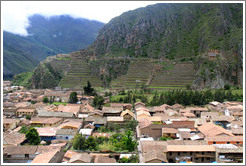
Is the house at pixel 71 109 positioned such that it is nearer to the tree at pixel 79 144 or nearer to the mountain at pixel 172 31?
the tree at pixel 79 144

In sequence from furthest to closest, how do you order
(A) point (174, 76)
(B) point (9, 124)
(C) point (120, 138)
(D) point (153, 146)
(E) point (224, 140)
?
(A) point (174, 76)
(B) point (9, 124)
(C) point (120, 138)
(E) point (224, 140)
(D) point (153, 146)

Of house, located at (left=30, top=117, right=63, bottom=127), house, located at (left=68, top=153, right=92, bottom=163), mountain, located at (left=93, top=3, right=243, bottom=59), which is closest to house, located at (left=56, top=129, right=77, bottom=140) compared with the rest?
house, located at (left=30, top=117, right=63, bottom=127)

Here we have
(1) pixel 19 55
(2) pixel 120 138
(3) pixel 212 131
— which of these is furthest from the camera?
(1) pixel 19 55

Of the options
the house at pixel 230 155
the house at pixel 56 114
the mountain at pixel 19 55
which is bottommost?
the house at pixel 230 155

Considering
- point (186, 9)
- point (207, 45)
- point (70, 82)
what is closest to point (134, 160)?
point (70, 82)

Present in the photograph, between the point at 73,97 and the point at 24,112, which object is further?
the point at 73,97

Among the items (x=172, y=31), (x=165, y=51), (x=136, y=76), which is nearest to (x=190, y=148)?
(x=136, y=76)

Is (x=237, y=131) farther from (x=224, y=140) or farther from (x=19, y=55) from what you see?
(x=19, y=55)

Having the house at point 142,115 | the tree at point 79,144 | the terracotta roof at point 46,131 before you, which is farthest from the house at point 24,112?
the tree at point 79,144

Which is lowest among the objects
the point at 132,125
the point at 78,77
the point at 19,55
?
the point at 132,125
